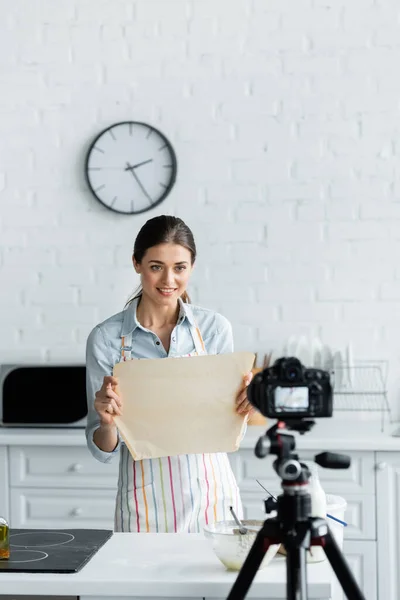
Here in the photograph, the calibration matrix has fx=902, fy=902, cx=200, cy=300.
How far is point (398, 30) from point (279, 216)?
2.90 ft

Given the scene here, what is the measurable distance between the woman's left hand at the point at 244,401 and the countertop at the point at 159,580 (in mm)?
417

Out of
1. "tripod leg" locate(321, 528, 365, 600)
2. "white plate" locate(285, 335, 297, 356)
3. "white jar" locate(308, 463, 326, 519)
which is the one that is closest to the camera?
"tripod leg" locate(321, 528, 365, 600)

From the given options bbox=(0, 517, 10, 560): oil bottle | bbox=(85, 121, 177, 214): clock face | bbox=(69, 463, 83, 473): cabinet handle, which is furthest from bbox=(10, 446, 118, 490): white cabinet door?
bbox=(0, 517, 10, 560): oil bottle

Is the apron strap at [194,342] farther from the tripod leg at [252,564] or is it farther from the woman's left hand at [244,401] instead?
the tripod leg at [252,564]

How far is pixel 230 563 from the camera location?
1671 millimetres

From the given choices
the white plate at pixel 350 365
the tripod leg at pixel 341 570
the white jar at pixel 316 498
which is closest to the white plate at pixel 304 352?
the white plate at pixel 350 365

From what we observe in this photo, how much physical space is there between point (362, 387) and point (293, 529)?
2219 mm

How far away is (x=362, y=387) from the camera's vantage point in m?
3.59

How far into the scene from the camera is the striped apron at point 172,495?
2.19 m

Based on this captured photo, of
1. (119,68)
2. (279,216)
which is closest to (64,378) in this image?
(279,216)

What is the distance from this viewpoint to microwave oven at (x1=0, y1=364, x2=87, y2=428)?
3455 mm

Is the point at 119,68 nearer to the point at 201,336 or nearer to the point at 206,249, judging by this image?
the point at 206,249

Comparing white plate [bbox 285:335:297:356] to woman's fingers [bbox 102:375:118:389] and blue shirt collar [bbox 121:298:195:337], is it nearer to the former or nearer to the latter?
blue shirt collar [bbox 121:298:195:337]

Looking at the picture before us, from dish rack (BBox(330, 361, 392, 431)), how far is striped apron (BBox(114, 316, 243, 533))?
140 centimetres
